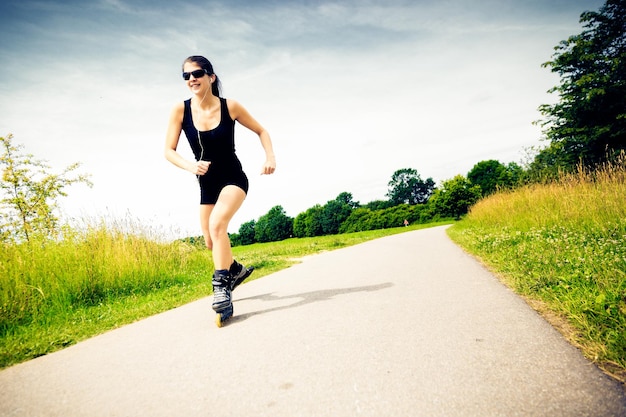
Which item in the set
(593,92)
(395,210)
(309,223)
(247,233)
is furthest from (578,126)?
(247,233)

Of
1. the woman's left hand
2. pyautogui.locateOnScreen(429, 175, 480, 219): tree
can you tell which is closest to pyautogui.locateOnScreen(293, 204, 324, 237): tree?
pyautogui.locateOnScreen(429, 175, 480, 219): tree

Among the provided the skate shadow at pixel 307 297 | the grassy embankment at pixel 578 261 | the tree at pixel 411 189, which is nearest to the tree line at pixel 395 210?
the tree at pixel 411 189

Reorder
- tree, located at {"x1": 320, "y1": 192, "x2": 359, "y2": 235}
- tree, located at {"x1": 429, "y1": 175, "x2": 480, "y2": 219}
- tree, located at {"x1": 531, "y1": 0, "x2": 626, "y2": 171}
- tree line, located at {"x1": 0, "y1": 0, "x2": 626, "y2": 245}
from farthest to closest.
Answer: tree, located at {"x1": 320, "y1": 192, "x2": 359, "y2": 235}, tree, located at {"x1": 429, "y1": 175, "x2": 480, "y2": 219}, tree, located at {"x1": 531, "y1": 0, "x2": 626, "y2": 171}, tree line, located at {"x1": 0, "y1": 0, "x2": 626, "y2": 245}

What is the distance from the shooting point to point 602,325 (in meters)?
1.72

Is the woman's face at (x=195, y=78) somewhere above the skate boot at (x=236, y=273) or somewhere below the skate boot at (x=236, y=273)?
above

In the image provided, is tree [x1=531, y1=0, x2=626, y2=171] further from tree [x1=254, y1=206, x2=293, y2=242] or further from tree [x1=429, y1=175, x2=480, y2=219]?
tree [x1=254, y1=206, x2=293, y2=242]

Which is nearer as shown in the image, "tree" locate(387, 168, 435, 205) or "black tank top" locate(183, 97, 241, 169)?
"black tank top" locate(183, 97, 241, 169)

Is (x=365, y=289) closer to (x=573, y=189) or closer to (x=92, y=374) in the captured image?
(x=92, y=374)

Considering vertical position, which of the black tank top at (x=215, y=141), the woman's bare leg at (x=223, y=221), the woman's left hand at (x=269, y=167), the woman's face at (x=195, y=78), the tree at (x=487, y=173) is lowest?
the woman's bare leg at (x=223, y=221)

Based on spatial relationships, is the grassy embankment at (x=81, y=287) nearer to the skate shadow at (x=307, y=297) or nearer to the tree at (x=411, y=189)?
the skate shadow at (x=307, y=297)

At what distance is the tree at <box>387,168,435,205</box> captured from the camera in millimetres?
87562

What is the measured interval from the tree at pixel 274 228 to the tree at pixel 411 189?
3434 cm

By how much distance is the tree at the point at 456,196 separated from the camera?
4312 cm

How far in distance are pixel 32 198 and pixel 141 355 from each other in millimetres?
18019
